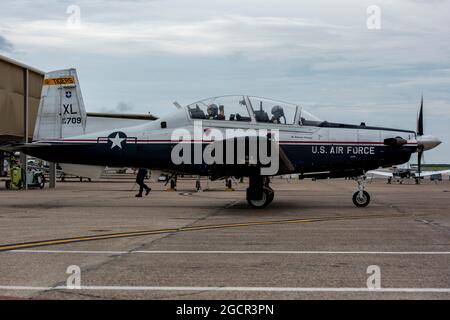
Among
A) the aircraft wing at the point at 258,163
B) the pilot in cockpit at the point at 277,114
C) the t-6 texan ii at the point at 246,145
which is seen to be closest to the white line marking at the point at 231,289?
the aircraft wing at the point at 258,163

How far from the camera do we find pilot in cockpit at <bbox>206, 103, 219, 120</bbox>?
15.7m

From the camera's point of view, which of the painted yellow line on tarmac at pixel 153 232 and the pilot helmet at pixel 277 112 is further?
the pilot helmet at pixel 277 112

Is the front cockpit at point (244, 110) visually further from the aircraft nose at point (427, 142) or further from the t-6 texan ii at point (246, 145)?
the aircraft nose at point (427, 142)

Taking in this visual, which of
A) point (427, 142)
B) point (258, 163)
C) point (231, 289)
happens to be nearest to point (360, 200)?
point (427, 142)

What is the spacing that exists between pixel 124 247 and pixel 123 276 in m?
2.32

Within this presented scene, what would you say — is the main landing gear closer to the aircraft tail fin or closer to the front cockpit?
the front cockpit

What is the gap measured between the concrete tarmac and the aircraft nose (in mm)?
2830

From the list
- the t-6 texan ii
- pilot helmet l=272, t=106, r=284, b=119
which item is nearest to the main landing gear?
the t-6 texan ii

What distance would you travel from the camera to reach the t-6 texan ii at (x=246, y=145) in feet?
51.2

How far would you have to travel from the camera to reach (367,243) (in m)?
9.12

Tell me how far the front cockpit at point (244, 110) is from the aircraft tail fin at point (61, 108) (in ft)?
12.4

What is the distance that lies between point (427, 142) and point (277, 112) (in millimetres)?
4340
